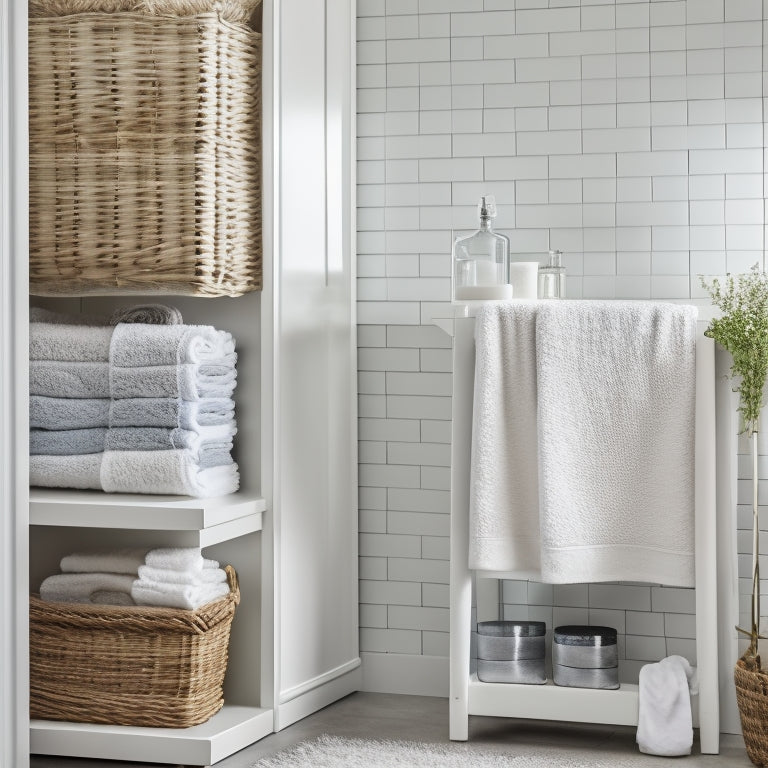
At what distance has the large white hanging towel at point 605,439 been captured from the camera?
201cm

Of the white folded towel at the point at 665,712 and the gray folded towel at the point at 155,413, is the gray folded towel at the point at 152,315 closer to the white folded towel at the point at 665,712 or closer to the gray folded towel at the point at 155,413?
the gray folded towel at the point at 155,413

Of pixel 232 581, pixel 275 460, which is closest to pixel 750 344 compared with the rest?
pixel 275 460

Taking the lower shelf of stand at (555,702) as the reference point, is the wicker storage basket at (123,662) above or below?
above

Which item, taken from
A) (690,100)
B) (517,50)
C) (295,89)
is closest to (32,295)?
(295,89)

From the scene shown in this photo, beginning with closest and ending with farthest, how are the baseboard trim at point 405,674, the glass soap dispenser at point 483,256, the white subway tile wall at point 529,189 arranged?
the glass soap dispenser at point 483,256
the white subway tile wall at point 529,189
the baseboard trim at point 405,674

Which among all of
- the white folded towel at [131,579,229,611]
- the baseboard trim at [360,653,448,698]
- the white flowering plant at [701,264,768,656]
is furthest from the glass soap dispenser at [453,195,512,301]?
the baseboard trim at [360,653,448,698]

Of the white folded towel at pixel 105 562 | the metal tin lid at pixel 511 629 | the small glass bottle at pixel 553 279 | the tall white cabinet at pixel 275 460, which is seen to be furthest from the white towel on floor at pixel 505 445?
the white folded towel at pixel 105 562

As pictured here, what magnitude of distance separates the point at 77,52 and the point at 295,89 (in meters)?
0.45

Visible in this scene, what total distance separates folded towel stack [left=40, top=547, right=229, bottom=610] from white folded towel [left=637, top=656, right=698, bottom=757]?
2.75ft

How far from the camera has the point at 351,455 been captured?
8.36ft

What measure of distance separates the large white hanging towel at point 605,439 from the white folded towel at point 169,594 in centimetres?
52

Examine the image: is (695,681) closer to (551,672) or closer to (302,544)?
(551,672)

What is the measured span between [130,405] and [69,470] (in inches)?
7.1

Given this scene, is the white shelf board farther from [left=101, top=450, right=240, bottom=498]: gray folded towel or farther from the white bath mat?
the white bath mat
